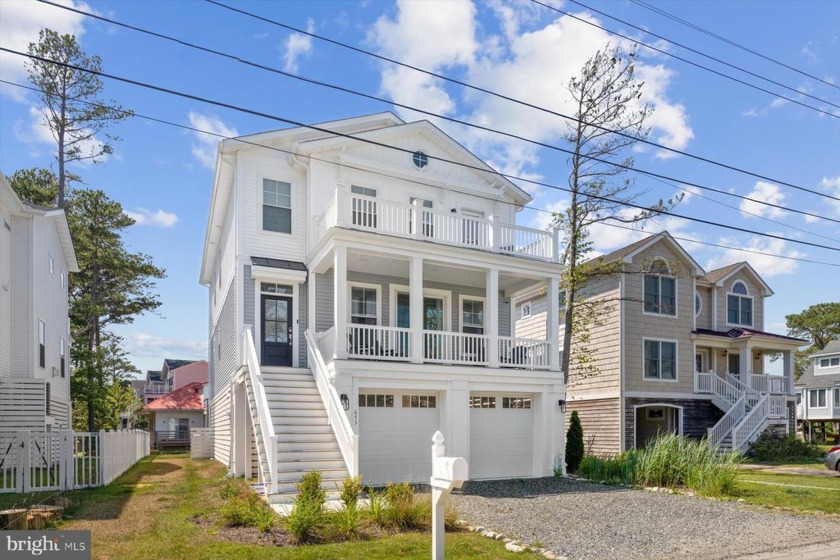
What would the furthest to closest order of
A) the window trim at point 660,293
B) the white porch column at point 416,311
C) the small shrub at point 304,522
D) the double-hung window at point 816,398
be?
the double-hung window at point 816,398 → the window trim at point 660,293 → the white porch column at point 416,311 → the small shrub at point 304,522

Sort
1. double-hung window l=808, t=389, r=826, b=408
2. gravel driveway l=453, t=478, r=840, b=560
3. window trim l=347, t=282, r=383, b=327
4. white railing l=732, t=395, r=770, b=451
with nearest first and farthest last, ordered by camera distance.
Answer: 1. gravel driveway l=453, t=478, r=840, b=560
2. window trim l=347, t=282, r=383, b=327
3. white railing l=732, t=395, r=770, b=451
4. double-hung window l=808, t=389, r=826, b=408

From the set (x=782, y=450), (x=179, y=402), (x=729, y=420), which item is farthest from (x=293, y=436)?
(x=179, y=402)

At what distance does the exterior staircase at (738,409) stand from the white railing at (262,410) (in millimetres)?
16988

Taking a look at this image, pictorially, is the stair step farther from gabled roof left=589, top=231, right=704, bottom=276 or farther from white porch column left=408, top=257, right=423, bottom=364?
gabled roof left=589, top=231, right=704, bottom=276

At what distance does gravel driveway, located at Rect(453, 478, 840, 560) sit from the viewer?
8.92 metres

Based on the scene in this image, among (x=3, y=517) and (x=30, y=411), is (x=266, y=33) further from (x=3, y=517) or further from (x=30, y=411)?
(x=30, y=411)

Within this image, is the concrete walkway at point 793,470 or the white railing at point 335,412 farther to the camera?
the concrete walkway at point 793,470

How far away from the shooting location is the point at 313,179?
697 inches

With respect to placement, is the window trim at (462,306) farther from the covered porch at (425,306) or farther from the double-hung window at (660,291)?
the double-hung window at (660,291)

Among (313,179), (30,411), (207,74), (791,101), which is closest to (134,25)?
(207,74)

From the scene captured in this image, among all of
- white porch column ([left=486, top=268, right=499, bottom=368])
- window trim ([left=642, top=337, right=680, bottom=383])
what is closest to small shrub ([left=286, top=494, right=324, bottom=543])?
white porch column ([left=486, top=268, right=499, bottom=368])

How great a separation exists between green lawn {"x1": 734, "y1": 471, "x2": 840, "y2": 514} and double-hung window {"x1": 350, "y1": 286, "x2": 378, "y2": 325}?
9951 mm

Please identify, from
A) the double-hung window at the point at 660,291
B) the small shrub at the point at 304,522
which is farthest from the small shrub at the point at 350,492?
the double-hung window at the point at 660,291

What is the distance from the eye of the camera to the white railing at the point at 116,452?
14750mm
